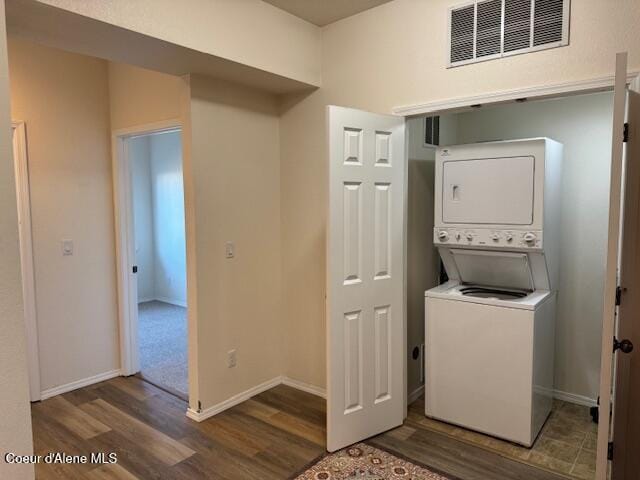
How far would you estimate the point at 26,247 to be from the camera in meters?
3.19

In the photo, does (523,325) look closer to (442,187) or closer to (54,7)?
(442,187)

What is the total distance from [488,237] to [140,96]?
2.79m

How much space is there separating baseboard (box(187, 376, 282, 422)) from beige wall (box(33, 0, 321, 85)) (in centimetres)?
229

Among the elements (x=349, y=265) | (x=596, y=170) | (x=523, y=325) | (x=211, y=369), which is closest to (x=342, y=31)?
(x=349, y=265)

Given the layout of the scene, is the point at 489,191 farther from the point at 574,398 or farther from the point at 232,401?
the point at 232,401

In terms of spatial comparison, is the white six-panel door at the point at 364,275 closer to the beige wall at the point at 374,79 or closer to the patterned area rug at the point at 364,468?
the patterned area rug at the point at 364,468

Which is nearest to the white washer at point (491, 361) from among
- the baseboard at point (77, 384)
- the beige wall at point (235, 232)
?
the beige wall at point (235, 232)

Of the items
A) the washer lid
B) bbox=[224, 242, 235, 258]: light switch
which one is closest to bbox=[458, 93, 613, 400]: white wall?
the washer lid

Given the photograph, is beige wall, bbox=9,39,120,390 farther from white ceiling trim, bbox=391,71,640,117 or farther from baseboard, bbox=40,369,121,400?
white ceiling trim, bbox=391,71,640,117

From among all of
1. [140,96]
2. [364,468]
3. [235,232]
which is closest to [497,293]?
[364,468]

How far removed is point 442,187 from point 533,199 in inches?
22.8

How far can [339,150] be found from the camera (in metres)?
2.50

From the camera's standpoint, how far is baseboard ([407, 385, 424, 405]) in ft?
10.8

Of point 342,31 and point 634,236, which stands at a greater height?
point 342,31
